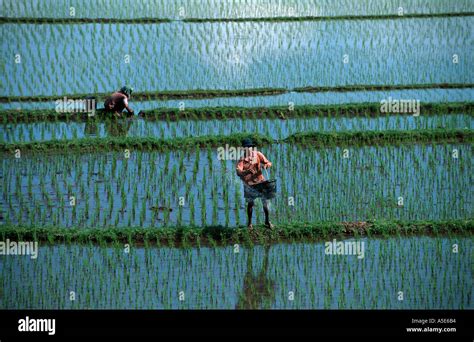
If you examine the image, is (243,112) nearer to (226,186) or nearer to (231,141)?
(231,141)

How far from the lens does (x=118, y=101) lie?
34.0 ft

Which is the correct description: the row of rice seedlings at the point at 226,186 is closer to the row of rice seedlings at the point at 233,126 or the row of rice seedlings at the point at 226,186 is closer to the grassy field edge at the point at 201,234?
the grassy field edge at the point at 201,234

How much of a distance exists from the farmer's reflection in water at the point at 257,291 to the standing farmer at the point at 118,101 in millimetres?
3210

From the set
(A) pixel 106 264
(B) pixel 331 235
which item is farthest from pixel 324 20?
(A) pixel 106 264

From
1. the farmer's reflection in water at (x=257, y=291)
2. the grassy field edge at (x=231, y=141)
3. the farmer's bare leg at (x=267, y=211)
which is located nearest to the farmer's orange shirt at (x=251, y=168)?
the farmer's bare leg at (x=267, y=211)

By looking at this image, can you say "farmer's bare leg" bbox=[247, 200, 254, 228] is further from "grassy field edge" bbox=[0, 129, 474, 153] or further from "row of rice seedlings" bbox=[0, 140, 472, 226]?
"grassy field edge" bbox=[0, 129, 474, 153]

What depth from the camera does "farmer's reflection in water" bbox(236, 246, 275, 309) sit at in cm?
717

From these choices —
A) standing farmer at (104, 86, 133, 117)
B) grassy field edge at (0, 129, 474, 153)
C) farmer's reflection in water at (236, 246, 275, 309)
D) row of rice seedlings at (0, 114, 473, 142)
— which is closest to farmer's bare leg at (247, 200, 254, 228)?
farmer's reflection in water at (236, 246, 275, 309)

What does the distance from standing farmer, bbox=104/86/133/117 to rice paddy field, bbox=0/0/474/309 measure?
132mm

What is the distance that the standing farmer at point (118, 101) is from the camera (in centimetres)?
1035

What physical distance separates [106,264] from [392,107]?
3993 millimetres

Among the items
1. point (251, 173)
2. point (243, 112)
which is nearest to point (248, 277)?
point (251, 173)

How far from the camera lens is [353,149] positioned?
9664mm

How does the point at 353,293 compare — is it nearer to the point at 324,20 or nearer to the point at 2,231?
the point at 2,231
